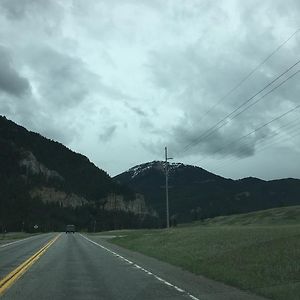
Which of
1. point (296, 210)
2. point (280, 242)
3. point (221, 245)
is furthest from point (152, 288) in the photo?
point (296, 210)

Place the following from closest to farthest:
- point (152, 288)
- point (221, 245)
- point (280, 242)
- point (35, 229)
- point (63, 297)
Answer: point (63, 297) → point (152, 288) → point (280, 242) → point (221, 245) → point (35, 229)

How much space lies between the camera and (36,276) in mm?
21500

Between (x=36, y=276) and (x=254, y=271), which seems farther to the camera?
(x=36, y=276)

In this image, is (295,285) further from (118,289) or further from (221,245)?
(221,245)

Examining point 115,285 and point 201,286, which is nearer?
point 201,286

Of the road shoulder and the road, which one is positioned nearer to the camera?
the road shoulder

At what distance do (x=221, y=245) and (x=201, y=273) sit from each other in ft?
34.0

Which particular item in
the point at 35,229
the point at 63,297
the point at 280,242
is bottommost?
the point at 63,297

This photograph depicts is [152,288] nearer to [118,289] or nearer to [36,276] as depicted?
[118,289]

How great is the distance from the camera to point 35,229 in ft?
628

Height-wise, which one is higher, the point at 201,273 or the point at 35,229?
the point at 35,229

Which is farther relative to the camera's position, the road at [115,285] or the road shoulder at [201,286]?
the road at [115,285]

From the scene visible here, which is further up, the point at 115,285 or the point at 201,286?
the point at 115,285

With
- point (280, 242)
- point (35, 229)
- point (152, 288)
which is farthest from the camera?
point (35, 229)
